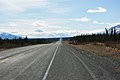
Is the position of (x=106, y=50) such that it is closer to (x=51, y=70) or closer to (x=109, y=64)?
(x=109, y=64)

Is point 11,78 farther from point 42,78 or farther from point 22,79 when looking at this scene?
point 42,78

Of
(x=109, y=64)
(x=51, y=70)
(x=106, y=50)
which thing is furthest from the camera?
(x=106, y=50)

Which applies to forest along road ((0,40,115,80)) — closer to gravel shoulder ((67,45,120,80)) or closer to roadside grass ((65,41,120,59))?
gravel shoulder ((67,45,120,80))

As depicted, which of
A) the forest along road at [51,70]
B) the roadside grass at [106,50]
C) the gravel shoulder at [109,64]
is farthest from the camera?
the roadside grass at [106,50]

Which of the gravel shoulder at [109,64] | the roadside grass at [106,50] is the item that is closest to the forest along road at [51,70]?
the gravel shoulder at [109,64]

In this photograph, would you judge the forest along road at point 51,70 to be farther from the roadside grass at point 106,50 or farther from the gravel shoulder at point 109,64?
the roadside grass at point 106,50

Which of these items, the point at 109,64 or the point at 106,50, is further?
the point at 106,50

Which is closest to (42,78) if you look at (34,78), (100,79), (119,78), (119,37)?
(34,78)

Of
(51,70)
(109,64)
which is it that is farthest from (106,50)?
(51,70)

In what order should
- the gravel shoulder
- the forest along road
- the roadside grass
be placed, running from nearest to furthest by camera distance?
the forest along road < the gravel shoulder < the roadside grass

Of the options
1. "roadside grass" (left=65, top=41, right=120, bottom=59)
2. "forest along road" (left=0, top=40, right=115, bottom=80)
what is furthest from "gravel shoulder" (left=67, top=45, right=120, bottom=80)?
"roadside grass" (left=65, top=41, right=120, bottom=59)

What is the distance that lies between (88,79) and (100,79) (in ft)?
1.61

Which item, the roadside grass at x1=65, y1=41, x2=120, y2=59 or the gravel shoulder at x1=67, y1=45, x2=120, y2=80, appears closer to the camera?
the gravel shoulder at x1=67, y1=45, x2=120, y2=80

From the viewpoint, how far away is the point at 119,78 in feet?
38.9
